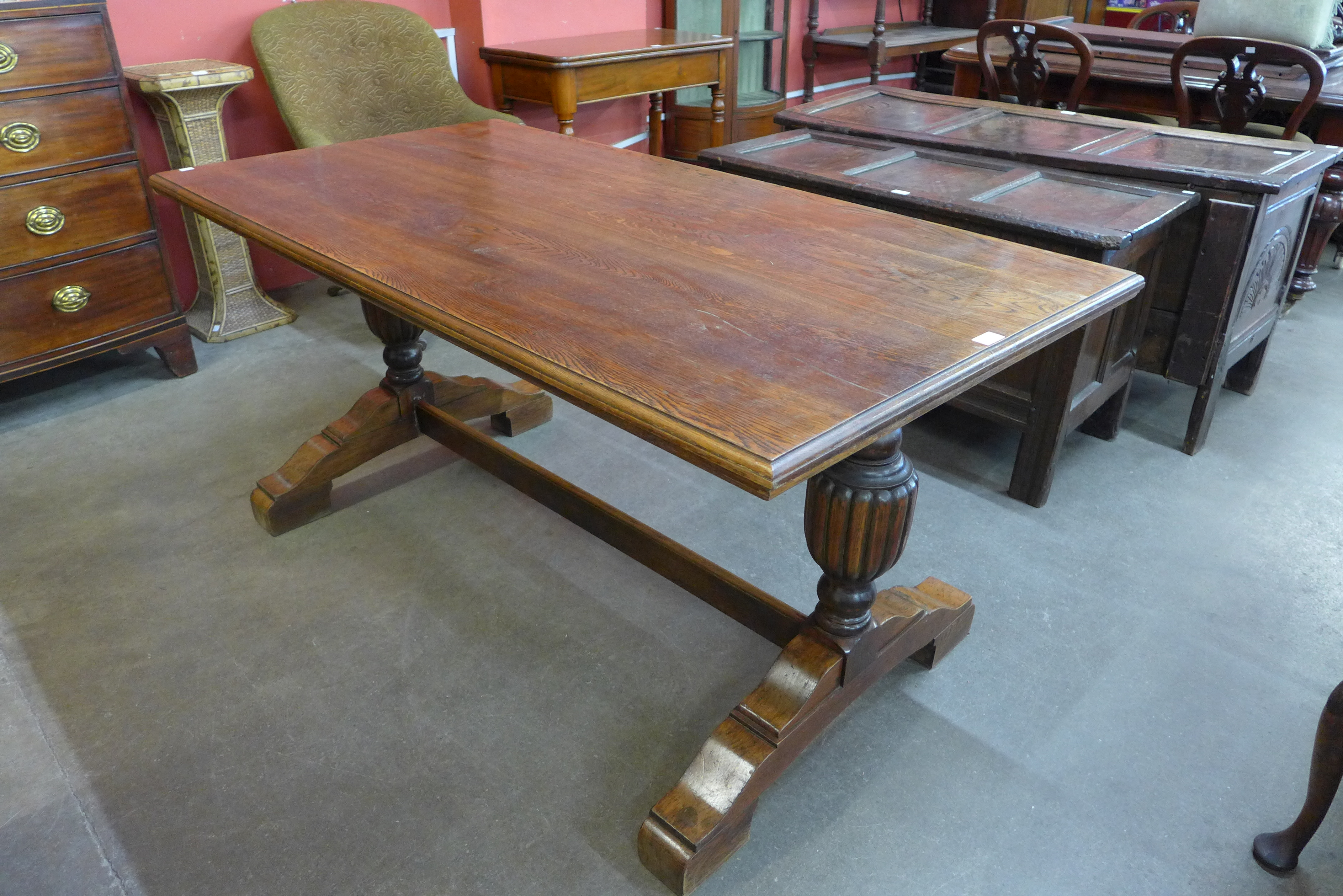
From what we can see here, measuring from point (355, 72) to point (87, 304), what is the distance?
1.08 m

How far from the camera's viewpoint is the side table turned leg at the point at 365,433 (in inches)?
77.5

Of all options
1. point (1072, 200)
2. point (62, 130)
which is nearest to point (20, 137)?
point (62, 130)

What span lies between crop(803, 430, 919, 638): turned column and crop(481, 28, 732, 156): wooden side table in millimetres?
2374

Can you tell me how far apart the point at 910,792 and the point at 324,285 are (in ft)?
9.02

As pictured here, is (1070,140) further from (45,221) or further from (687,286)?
(45,221)

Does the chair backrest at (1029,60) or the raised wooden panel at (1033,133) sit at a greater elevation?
the chair backrest at (1029,60)

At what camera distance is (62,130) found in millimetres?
2250

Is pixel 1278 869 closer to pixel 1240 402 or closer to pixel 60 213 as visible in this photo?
pixel 1240 402

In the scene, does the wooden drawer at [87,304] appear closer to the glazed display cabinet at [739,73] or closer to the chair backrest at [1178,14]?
the glazed display cabinet at [739,73]

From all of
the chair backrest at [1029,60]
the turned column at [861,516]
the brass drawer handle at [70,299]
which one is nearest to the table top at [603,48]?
the chair backrest at [1029,60]

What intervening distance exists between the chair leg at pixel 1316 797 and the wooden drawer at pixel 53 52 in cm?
273

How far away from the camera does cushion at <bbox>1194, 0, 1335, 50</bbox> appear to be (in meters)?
2.91

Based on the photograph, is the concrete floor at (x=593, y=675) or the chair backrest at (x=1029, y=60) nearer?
the concrete floor at (x=593, y=675)

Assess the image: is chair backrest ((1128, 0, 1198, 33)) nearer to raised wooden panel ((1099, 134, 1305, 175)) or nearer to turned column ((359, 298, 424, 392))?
raised wooden panel ((1099, 134, 1305, 175))
